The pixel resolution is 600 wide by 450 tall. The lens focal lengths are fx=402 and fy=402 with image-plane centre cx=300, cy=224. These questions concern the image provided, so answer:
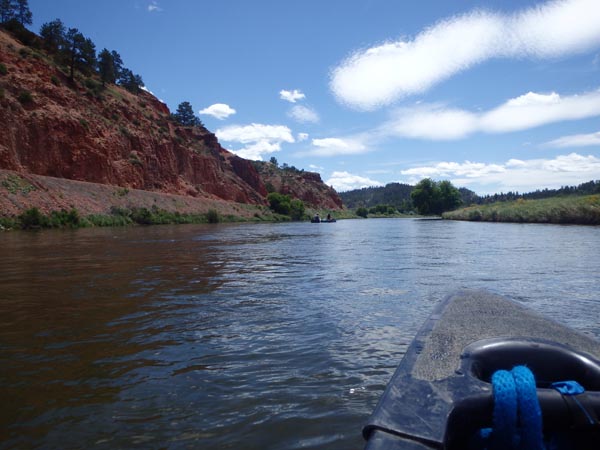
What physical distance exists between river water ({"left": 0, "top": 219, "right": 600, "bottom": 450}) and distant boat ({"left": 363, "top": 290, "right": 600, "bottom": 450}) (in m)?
0.87

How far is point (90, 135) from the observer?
157 ft

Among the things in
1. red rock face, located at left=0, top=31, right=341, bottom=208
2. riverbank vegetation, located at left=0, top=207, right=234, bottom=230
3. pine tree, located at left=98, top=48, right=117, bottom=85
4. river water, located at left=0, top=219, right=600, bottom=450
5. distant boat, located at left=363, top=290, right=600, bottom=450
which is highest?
pine tree, located at left=98, top=48, right=117, bottom=85

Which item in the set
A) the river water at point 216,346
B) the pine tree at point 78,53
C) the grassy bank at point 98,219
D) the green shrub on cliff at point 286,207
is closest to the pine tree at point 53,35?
the pine tree at point 78,53

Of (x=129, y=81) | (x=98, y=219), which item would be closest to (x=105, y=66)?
(x=129, y=81)

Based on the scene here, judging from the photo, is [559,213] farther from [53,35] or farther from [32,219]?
[53,35]

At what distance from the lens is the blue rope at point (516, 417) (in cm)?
145

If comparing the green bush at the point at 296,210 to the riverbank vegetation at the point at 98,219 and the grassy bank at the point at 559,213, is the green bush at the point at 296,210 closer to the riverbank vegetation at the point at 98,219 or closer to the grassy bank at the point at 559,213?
the riverbank vegetation at the point at 98,219

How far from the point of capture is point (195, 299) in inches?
262

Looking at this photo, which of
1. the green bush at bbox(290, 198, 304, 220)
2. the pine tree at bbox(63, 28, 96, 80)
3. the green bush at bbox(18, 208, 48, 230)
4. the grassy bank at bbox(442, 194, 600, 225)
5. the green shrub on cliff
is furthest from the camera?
the green bush at bbox(290, 198, 304, 220)

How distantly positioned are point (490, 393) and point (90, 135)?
5415 cm

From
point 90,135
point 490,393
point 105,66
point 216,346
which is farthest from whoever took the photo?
point 105,66

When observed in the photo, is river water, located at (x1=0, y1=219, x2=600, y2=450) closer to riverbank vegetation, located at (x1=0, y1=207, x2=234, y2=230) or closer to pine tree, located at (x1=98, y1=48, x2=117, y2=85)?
riverbank vegetation, located at (x1=0, y1=207, x2=234, y2=230)

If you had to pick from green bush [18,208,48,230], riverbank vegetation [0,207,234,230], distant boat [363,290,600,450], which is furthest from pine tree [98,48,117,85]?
distant boat [363,290,600,450]

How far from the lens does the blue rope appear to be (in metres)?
1.45
